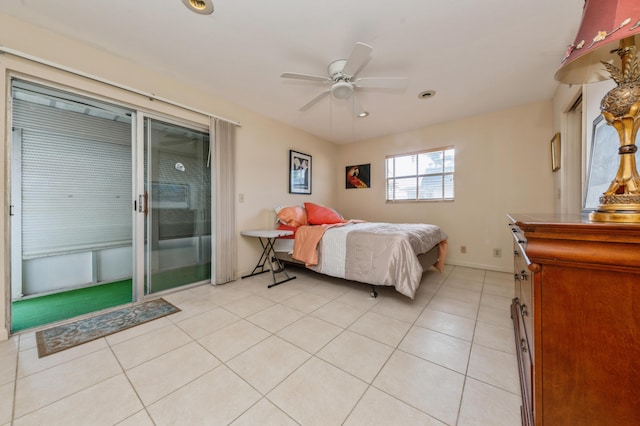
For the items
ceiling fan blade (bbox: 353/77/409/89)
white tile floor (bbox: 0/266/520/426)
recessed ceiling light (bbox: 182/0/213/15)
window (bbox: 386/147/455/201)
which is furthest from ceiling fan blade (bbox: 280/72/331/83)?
Answer: window (bbox: 386/147/455/201)

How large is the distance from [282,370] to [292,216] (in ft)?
7.18

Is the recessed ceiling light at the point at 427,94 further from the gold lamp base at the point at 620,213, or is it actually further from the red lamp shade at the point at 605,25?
the gold lamp base at the point at 620,213

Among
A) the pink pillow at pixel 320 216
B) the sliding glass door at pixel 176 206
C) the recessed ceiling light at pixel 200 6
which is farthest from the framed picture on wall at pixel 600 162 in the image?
the sliding glass door at pixel 176 206

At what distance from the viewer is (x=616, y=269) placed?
0.60 metres

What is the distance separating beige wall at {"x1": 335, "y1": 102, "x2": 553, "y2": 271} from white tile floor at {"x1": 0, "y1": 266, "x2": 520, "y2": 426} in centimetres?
154

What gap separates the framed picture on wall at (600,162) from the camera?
143 cm

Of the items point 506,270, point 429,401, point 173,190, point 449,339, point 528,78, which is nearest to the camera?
point 429,401

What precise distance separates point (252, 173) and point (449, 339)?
9.78ft

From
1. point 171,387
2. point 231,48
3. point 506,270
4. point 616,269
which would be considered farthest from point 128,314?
point 506,270

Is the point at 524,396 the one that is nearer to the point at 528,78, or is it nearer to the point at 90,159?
the point at 528,78

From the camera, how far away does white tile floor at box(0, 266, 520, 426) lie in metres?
1.08

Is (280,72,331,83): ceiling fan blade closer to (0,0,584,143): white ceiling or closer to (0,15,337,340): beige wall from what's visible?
(0,0,584,143): white ceiling

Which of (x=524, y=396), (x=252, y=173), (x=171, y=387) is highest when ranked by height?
(x=252, y=173)

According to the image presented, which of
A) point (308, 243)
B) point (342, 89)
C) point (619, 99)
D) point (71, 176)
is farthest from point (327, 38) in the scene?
point (71, 176)
